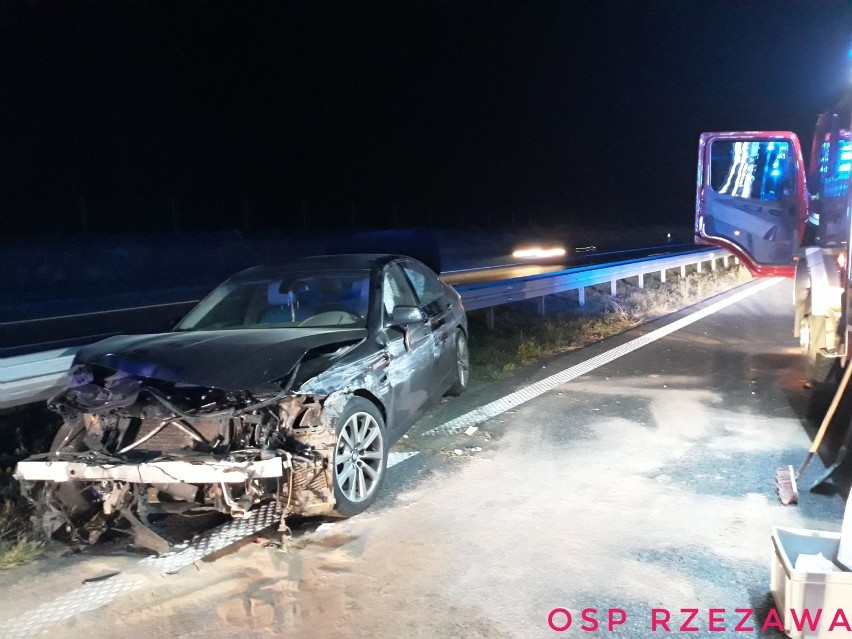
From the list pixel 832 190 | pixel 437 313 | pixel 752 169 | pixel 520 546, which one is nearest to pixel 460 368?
pixel 437 313

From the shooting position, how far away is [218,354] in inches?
195

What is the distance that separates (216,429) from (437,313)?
3019 millimetres

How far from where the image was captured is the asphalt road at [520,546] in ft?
12.2

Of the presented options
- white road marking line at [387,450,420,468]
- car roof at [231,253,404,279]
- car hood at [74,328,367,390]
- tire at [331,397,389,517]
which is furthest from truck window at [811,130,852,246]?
car hood at [74,328,367,390]

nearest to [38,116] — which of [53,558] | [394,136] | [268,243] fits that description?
[268,243]

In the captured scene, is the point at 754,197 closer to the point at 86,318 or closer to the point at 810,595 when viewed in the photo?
the point at 810,595

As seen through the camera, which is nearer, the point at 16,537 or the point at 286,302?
the point at 16,537

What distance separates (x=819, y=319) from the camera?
7871 millimetres

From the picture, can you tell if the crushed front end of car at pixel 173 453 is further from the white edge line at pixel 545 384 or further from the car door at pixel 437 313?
the car door at pixel 437 313

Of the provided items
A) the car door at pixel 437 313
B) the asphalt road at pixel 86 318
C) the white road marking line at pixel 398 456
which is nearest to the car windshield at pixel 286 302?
the car door at pixel 437 313

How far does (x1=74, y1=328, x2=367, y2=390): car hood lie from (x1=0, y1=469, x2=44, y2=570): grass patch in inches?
41.6

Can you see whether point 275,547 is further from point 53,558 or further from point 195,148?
point 195,148

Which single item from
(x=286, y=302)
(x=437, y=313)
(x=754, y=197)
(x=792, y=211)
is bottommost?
(x=437, y=313)

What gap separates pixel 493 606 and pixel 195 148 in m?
45.5
